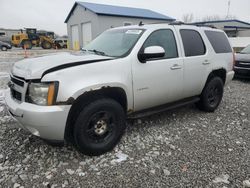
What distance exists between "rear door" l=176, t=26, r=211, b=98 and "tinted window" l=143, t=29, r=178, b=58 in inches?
8.7

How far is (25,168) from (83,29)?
79.7 ft

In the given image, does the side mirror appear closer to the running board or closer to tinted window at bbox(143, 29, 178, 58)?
tinted window at bbox(143, 29, 178, 58)

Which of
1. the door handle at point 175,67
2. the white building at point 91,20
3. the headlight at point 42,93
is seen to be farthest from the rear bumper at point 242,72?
the white building at point 91,20

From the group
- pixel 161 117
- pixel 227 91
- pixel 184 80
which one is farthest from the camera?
pixel 227 91

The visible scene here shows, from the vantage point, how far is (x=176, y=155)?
3117 millimetres

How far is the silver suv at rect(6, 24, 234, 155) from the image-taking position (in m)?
2.58

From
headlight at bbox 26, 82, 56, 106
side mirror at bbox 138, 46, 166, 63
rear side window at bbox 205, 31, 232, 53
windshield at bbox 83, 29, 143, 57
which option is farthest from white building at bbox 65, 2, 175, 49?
headlight at bbox 26, 82, 56, 106

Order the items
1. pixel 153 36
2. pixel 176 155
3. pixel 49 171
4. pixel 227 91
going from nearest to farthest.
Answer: pixel 49 171 < pixel 176 155 < pixel 153 36 < pixel 227 91

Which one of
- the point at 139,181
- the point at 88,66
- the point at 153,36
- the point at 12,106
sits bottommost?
the point at 139,181

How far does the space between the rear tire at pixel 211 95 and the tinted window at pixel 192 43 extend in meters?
0.76

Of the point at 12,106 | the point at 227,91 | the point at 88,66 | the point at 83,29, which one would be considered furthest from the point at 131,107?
the point at 83,29

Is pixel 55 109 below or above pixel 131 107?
above

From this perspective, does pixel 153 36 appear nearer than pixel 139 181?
No

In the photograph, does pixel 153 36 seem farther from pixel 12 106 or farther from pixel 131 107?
pixel 12 106
